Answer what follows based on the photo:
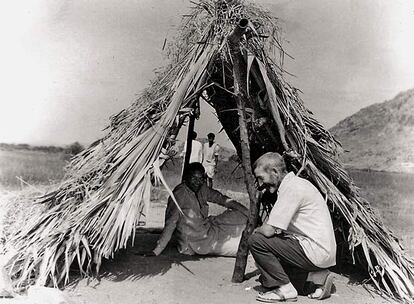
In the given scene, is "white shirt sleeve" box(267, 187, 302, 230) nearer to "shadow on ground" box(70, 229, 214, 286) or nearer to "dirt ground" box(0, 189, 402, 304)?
"dirt ground" box(0, 189, 402, 304)

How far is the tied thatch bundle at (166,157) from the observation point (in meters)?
4.68

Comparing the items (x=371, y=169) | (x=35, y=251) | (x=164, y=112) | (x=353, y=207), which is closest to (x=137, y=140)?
(x=164, y=112)

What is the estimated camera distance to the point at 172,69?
5.60m

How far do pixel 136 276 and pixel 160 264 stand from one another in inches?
15.7

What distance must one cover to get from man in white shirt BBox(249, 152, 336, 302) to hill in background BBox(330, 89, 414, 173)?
11466mm

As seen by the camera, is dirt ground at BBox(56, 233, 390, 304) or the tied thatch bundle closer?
dirt ground at BBox(56, 233, 390, 304)

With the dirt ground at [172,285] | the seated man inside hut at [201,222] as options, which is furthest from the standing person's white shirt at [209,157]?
the dirt ground at [172,285]

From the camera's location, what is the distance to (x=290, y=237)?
4.61 m

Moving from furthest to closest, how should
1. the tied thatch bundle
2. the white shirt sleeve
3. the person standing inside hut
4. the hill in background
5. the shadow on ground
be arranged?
the hill in background → the person standing inside hut → the shadow on ground → the tied thatch bundle → the white shirt sleeve

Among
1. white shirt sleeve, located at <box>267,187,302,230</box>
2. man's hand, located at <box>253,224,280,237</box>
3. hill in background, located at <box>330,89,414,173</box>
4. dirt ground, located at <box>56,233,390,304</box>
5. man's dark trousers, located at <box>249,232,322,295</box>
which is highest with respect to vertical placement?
hill in background, located at <box>330,89,414,173</box>

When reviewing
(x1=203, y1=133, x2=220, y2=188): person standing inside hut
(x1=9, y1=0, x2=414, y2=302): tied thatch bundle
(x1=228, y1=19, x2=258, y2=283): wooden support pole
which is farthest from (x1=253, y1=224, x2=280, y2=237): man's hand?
(x1=203, y1=133, x2=220, y2=188): person standing inside hut

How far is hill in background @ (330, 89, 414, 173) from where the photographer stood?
19328mm

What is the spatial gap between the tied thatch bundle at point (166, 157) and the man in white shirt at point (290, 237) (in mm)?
661

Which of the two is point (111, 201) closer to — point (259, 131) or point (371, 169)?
point (259, 131)
